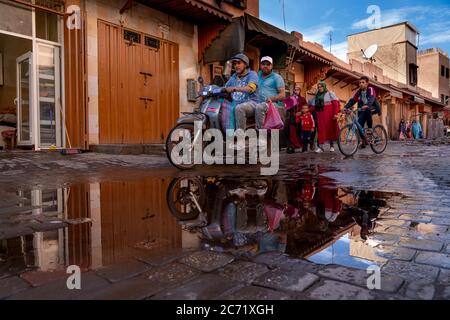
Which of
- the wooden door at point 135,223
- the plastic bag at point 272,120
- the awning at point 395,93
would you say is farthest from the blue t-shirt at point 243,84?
the awning at point 395,93

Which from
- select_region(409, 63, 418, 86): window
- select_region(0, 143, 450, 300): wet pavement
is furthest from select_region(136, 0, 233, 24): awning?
select_region(409, 63, 418, 86): window

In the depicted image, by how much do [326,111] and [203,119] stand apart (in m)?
5.83

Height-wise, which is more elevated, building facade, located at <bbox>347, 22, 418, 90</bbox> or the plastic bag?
building facade, located at <bbox>347, 22, 418, 90</bbox>

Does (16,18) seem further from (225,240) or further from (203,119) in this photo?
(225,240)

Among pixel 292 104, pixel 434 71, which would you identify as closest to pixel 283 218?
pixel 292 104

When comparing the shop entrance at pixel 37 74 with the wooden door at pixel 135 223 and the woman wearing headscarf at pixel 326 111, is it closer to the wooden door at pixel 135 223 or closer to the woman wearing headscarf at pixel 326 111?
the wooden door at pixel 135 223

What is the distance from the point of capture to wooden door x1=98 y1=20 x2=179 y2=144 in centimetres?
926

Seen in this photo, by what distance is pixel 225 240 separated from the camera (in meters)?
2.17

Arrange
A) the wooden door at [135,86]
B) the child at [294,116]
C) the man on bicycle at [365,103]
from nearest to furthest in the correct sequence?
the wooden door at [135,86] < the man on bicycle at [365,103] < the child at [294,116]

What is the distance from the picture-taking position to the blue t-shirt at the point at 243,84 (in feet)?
21.0

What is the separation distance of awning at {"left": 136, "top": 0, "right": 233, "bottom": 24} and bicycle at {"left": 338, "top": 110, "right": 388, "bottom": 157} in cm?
472

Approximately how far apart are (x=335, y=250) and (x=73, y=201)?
2.39 m

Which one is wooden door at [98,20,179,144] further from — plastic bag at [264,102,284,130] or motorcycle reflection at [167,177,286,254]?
motorcycle reflection at [167,177,286,254]
